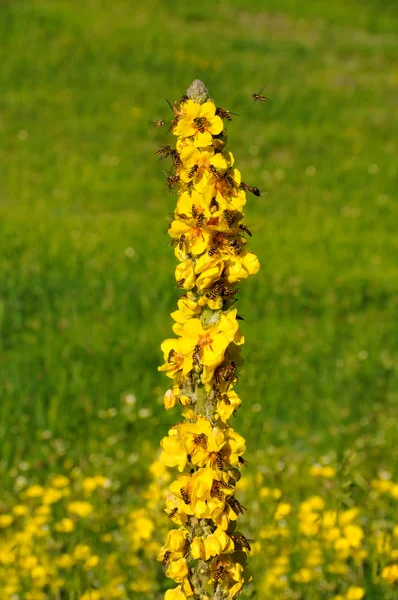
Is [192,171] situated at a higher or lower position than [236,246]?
higher

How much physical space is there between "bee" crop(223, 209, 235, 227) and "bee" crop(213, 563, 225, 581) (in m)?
0.79

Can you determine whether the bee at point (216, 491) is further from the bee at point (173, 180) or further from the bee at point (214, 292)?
the bee at point (173, 180)

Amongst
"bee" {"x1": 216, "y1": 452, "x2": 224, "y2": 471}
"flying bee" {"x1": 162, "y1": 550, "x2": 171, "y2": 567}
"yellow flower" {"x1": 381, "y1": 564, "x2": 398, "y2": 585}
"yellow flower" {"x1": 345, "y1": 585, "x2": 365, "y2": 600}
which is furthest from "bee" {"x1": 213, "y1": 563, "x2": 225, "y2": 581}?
"yellow flower" {"x1": 345, "y1": 585, "x2": 365, "y2": 600}

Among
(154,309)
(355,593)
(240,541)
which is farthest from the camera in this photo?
(154,309)

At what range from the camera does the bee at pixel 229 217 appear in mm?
1951

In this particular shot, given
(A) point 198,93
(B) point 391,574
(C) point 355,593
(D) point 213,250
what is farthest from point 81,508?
(A) point 198,93

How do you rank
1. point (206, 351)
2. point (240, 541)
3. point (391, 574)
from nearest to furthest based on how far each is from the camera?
point (206, 351)
point (240, 541)
point (391, 574)

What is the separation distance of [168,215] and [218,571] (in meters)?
0.87

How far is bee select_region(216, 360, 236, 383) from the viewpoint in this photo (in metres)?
1.95

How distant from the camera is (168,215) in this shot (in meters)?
2.17

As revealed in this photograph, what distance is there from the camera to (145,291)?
7344 millimetres

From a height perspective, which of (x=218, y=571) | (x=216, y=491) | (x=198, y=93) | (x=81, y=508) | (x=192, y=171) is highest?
(x=81, y=508)

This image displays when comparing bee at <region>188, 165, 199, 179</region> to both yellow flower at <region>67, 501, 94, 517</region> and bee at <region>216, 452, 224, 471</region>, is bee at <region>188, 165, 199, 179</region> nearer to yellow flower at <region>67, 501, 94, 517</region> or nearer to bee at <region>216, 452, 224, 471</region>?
bee at <region>216, 452, 224, 471</region>

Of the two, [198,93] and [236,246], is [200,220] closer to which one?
[236,246]
